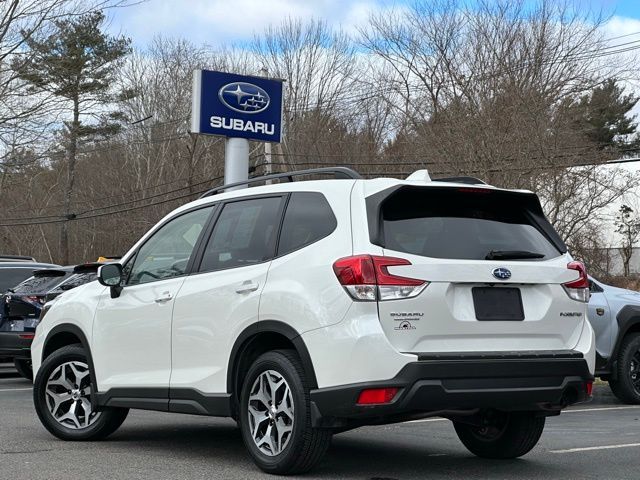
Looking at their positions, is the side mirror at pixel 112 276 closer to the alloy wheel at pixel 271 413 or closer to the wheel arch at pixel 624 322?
the alloy wheel at pixel 271 413

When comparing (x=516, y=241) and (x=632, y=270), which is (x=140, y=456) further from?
(x=632, y=270)

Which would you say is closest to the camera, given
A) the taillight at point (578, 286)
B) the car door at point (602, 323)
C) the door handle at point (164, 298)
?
the taillight at point (578, 286)

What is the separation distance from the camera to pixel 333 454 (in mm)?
7305

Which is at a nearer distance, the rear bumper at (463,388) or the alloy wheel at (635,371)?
the rear bumper at (463,388)

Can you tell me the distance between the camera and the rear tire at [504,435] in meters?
6.93

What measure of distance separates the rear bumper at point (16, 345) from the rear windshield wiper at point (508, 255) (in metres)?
9.75

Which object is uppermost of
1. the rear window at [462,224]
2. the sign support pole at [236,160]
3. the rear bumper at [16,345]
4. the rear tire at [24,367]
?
the sign support pole at [236,160]

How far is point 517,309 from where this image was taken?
19.9 ft

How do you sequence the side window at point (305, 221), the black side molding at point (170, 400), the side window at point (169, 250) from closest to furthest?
1. the side window at point (305, 221)
2. the black side molding at point (170, 400)
3. the side window at point (169, 250)

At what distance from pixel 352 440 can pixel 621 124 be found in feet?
150

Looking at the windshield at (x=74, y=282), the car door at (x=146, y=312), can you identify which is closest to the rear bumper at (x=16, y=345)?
the windshield at (x=74, y=282)

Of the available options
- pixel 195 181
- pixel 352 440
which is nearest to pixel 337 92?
pixel 195 181

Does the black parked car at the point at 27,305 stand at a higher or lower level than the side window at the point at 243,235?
lower

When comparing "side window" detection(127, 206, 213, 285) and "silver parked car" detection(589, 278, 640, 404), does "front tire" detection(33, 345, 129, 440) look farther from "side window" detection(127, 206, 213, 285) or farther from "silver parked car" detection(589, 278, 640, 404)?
"silver parked car" detection(589, 278, 640, 404)
